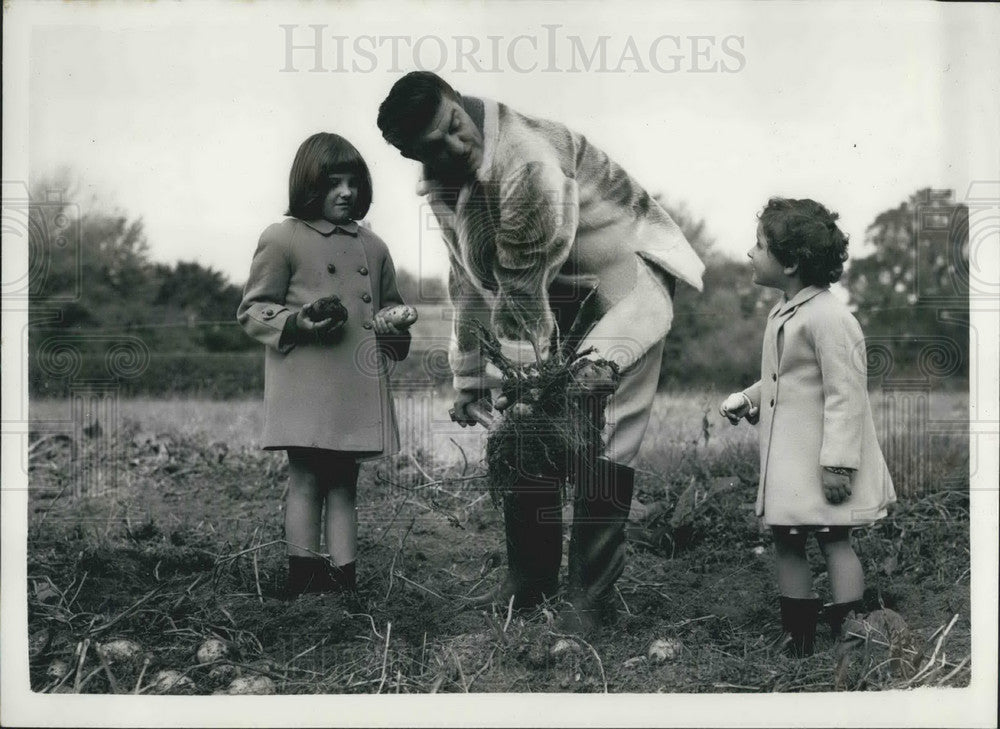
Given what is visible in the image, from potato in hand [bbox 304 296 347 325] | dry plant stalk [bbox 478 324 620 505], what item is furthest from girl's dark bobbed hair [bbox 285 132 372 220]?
dry plant stalk [bbox 478 324 620 505]

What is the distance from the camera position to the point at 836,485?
331 centimetres

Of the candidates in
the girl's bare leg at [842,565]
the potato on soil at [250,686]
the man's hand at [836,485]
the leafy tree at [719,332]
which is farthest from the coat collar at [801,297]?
the potato on soil at [250,686]

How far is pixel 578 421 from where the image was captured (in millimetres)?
3566

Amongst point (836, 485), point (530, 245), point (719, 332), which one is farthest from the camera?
point (719, 332)

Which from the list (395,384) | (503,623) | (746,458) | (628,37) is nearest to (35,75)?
(395,384)

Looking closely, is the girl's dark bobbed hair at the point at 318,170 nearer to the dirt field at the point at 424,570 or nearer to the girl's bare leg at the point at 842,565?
the dirt field at the point at 424,570

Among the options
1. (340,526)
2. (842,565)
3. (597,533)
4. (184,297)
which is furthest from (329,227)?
(842,565)

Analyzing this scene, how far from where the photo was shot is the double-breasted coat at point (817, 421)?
3330 millimetres

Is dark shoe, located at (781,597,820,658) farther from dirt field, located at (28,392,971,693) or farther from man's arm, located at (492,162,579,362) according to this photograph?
man's arm, located at (492,162,579,362)

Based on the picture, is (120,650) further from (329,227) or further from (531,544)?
(329,227)

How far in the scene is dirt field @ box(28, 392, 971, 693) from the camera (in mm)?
3510

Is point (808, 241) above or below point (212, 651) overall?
above

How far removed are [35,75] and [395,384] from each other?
4.91 feet

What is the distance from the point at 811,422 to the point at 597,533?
0.74 meters
